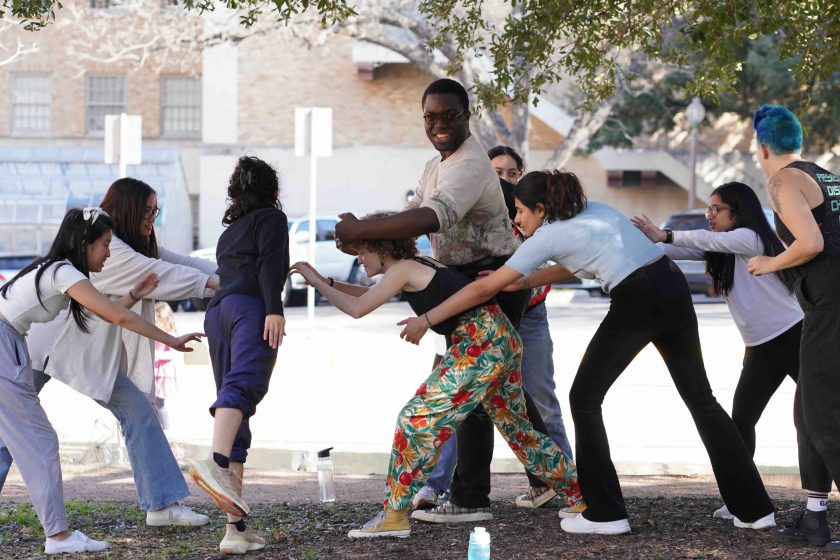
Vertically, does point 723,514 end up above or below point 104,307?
below

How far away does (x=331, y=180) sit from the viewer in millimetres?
36500

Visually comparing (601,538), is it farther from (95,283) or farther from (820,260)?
(95,283)

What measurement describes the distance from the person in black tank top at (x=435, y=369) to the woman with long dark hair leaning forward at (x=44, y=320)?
1.07 meters

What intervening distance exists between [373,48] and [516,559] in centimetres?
3161

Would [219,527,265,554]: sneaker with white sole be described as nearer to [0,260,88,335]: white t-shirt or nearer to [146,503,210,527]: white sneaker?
[146,503,210,527]: white sneaker

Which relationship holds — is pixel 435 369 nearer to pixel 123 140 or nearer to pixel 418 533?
pixel 418 533

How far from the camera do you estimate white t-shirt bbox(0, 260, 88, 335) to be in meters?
5.69

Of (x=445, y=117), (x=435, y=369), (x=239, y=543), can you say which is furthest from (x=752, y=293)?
(x=239, y=543)

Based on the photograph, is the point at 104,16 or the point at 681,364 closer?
the point at 681,364

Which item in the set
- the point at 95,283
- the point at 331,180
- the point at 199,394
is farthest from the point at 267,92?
the point at 95,283

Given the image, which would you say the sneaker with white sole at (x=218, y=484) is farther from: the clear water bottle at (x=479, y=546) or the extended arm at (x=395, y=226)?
the clear water bottle at (x=479, y=546)

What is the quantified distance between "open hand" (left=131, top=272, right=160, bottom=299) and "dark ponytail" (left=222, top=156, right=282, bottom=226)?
1.96 ft

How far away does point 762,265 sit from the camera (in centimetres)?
555

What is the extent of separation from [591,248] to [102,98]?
3496cm
